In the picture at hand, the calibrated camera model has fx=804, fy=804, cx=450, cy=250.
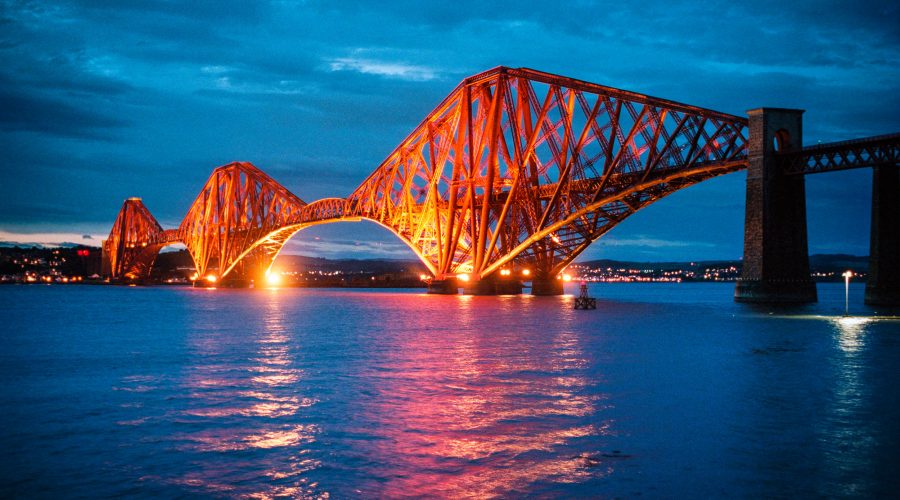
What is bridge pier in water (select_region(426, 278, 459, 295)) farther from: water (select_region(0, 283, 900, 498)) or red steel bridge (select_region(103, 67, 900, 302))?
water (select_region(0, 283, 900, 498))

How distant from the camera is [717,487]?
418 inches

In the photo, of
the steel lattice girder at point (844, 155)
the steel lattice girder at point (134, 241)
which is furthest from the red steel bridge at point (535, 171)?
the steel lattice girder at point (134, 241)

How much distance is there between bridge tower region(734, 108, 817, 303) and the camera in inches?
1900

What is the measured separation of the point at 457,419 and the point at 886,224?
38642mm

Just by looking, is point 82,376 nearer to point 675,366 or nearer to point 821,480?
point 675,366

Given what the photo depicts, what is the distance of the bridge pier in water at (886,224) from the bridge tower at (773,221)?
390cm

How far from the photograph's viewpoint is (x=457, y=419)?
50.1 ft

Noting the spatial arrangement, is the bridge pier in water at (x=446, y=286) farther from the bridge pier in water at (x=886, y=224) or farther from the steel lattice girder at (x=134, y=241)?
the steel lattice girder at (x=134, y=241)

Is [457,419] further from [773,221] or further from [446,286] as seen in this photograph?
[446,286]

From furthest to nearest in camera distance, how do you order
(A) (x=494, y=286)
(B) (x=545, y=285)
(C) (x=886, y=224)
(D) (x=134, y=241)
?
1. (D) (x=134, y=241)
2. (B) (x=545, y=285)
3. (A) (x=494, y=286)
4. (C) (x=886, y=224)

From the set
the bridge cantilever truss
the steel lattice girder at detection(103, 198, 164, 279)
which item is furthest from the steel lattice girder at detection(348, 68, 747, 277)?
the steel lattice girder at detection(103, 198, 164, 279)

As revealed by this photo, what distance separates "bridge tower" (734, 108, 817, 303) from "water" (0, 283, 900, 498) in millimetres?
16474

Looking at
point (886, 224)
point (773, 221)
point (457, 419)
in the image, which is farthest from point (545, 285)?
point (457, 419)

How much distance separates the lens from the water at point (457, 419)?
434 inches
